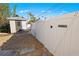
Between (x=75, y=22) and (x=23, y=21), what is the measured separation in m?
10.5

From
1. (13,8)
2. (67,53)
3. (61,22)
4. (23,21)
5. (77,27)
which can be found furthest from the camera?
(23,21)

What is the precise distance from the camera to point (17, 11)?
33.3 feet

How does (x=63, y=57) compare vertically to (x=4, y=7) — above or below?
below

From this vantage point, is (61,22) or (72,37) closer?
(72,37)

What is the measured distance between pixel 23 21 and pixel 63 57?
10.1 metres

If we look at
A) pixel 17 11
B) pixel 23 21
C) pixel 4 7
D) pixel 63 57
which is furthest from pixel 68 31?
pixel 23 21

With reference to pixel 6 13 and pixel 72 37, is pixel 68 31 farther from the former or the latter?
pixel 6 13

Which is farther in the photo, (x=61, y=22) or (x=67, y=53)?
(x=61, y=22)

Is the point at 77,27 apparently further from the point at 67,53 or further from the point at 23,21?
the point at 23,21

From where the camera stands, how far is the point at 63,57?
11.7ft

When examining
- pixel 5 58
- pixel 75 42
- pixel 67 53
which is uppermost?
pixel 75 42

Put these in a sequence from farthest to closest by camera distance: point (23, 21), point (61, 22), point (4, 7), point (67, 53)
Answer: point (23, 21), point (4, 7), point (61, 22), point (67, 53)

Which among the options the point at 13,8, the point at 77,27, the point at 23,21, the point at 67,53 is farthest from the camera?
the point at 23,21

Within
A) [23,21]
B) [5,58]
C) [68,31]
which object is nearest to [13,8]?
[23,21]
